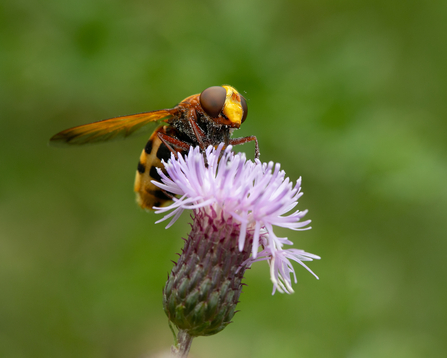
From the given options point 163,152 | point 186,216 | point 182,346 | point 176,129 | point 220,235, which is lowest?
point 186,216

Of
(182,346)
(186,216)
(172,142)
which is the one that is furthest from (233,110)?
(186,216)

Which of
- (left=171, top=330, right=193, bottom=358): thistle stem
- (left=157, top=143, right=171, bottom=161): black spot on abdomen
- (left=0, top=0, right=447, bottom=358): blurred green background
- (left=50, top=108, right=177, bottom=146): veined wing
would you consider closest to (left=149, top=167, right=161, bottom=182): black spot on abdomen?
(left=157, top=143, right=171, bottom=161): black spot on abdomen

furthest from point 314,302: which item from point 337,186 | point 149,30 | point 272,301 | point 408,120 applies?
point 149,30

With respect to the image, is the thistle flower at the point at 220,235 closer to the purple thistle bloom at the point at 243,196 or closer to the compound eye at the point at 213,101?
the purple thistle bloom at the point at 243,196

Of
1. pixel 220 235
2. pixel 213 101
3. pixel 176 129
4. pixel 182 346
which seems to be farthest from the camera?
pixel 176 129

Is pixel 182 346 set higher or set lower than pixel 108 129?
lower

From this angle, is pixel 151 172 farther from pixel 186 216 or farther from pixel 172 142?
pixel 186 216
